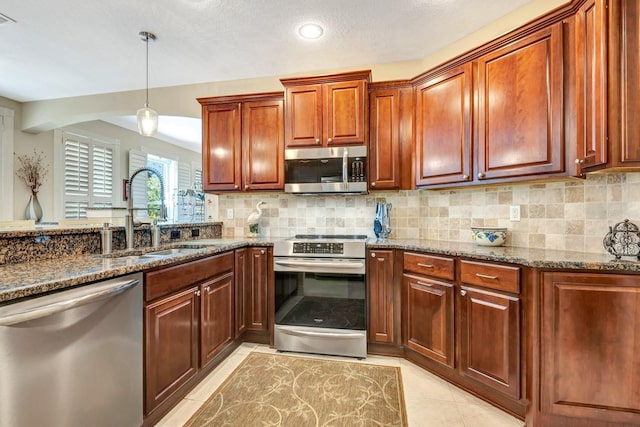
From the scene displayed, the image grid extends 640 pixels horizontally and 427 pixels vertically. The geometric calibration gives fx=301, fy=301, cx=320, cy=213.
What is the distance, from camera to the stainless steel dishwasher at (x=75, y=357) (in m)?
1.00

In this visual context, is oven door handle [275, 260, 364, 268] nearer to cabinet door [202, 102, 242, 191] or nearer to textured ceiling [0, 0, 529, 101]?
cabinet door [202, 102, 242, 191]

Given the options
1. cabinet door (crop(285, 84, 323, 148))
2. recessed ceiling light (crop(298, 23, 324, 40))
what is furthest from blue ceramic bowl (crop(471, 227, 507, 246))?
recessed ceiling light (crop(298, 23, 324, 40))

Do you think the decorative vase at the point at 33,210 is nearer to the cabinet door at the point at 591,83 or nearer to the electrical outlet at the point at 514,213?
the electrical outlet at the point at 514,213

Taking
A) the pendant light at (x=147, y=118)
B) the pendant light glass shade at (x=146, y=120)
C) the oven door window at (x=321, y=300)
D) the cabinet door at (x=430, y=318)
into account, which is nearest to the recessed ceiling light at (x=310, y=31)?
the pendant light at (x=147, y=118)

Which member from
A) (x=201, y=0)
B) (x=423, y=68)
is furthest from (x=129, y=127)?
(x=423, y=68)

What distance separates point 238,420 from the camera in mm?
1689

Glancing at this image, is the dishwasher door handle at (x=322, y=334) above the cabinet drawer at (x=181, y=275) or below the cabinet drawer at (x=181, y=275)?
below

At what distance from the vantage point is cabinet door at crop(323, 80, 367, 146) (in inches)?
105

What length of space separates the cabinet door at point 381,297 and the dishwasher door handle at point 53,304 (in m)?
1.72

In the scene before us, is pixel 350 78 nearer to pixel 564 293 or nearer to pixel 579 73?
pixel 579 73

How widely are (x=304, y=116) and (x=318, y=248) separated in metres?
1.23

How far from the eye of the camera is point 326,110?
2734mm

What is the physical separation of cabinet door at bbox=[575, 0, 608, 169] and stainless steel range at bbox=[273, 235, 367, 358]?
4.93ft

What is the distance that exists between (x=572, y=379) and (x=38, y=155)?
19.4 ft
